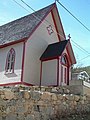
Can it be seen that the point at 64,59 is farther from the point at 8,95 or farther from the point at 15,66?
the point at 8,95

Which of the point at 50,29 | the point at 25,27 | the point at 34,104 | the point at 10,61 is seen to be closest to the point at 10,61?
the point at 10,61

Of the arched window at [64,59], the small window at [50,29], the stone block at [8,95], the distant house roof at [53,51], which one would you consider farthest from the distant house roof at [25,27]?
the stone block at [8,95]

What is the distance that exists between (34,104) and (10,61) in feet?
29.4

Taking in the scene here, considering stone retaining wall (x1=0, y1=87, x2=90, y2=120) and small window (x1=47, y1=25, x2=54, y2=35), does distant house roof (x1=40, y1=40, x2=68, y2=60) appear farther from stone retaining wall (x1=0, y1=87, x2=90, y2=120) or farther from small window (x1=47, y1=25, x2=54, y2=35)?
stone retaining wall (x1=0, y1=87, x2=90, y2=120)

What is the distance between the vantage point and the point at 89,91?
11.6 metres

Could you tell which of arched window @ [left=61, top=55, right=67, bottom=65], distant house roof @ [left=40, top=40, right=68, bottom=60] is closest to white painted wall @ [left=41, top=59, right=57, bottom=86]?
distant house roof @ [left=40, top=40, right=68, bottom=60]

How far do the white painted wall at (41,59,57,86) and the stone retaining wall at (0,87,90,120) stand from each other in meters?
5.18

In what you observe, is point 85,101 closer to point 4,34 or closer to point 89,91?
point 89,91

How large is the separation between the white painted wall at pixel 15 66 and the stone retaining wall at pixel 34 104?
614 centimetres

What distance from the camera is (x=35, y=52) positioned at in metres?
16.4

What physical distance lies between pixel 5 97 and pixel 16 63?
29.4 ft

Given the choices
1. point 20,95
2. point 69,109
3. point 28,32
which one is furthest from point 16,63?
point 20,95

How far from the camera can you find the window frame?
52.2 ft

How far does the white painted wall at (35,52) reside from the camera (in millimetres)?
15484
